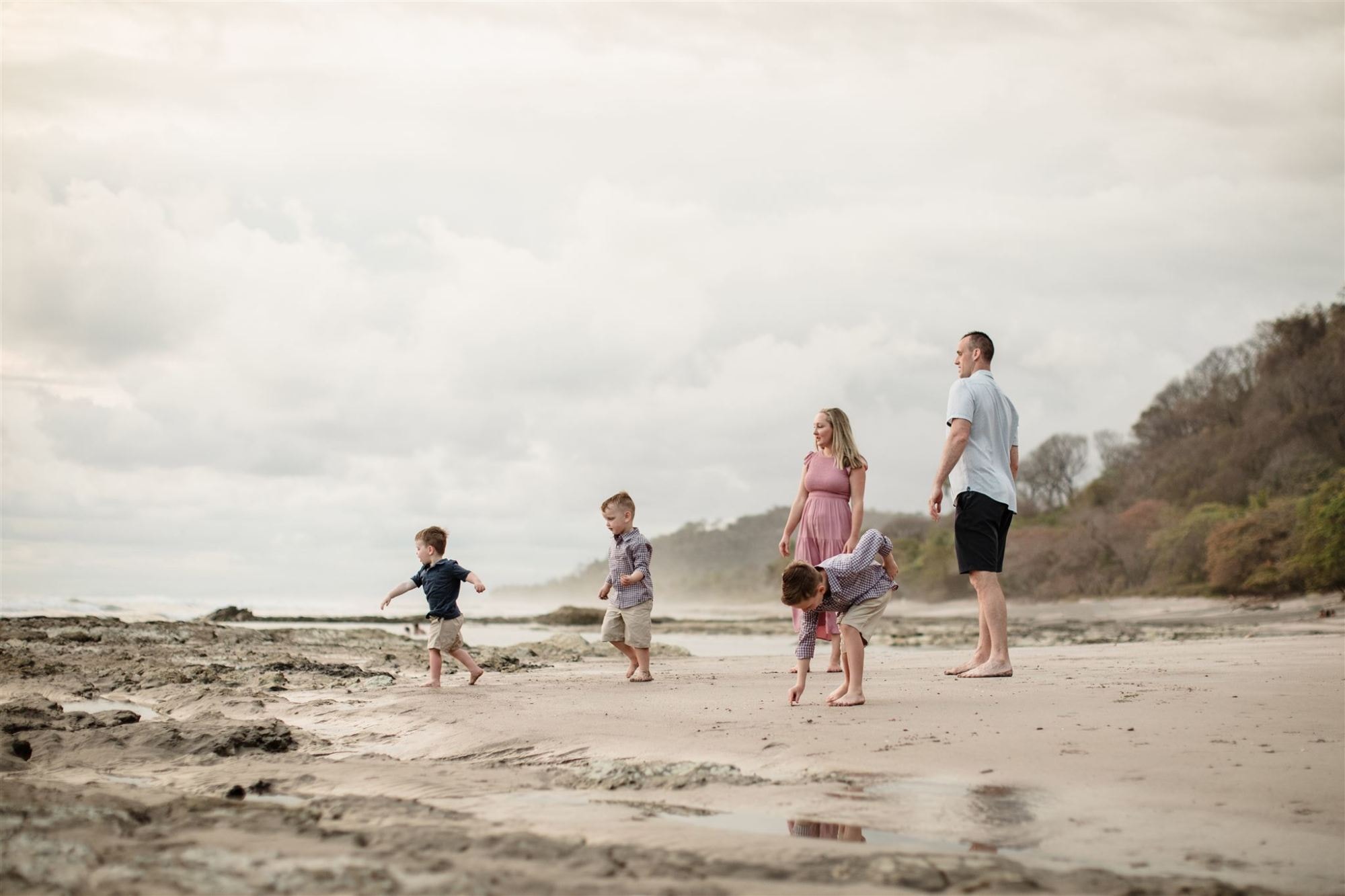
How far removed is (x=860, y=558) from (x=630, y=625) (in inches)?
129

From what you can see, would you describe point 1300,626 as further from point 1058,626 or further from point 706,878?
point 706,878

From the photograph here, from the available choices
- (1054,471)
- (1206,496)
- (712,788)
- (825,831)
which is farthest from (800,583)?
(1054,471)

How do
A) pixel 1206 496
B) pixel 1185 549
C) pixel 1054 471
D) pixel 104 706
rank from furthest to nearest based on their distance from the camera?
1. pixel 1054 471
2. pixel 1206 496
3. pixel 1185 549
4. pixel 104 706

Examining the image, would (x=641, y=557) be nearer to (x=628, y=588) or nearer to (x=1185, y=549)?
(x=628, y=588)

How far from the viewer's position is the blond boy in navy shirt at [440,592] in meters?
9.51

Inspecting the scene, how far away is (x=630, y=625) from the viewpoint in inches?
365

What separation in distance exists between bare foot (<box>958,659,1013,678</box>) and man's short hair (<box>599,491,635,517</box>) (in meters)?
3.45

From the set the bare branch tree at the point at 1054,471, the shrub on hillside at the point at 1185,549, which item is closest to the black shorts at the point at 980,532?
the shrub on hillside at the point at 1185,549

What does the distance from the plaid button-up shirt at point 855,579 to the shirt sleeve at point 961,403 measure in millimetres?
1264

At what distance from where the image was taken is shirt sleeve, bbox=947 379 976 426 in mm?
7422

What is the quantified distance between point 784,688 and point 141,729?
4158 millimetres

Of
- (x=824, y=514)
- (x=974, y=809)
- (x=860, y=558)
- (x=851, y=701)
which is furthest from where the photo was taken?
(x=824, y=514)

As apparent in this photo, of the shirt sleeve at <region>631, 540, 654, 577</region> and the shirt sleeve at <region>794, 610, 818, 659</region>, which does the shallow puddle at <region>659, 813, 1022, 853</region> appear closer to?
the shirt sleeve at <region>794, 610, 818, 659</region>

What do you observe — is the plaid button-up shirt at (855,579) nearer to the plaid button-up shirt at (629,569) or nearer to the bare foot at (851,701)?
the bare foot at (851,701)
